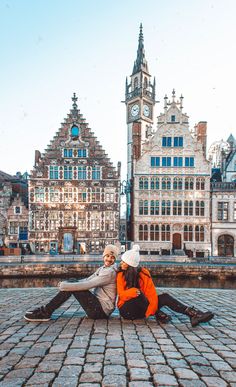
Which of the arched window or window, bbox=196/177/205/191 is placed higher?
the arched window

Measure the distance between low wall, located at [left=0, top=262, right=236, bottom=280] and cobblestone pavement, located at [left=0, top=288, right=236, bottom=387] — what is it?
1912 cm

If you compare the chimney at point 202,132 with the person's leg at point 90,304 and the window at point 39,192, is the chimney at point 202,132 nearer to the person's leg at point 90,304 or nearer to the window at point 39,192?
the window at point 39,192

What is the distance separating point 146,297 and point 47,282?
18.5m

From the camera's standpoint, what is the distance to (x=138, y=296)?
17.9 ft

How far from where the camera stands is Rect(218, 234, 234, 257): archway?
34719 millimetres

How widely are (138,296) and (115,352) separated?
1.19m

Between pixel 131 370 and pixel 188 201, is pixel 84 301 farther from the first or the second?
pixel 188 201

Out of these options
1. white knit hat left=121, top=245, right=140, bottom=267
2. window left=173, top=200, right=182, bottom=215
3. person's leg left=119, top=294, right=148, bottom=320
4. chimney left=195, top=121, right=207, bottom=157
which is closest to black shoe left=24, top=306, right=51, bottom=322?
person's leg left=119, top=294, right=148, bottom=320

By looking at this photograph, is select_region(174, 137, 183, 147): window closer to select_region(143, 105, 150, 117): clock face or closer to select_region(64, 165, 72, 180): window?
select_region(64, 165, 72, 180): window

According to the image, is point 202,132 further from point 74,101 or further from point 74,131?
point 74,101

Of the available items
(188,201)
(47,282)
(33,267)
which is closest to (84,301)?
(47,282)

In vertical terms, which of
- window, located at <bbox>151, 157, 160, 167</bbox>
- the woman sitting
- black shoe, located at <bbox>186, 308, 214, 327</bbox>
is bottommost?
black shoe, located at <bbox>186, 308, 214, 327</bbox>

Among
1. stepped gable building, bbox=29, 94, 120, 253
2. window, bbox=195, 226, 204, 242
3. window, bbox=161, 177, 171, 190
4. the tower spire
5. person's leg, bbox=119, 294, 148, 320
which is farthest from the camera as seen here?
the tower spire

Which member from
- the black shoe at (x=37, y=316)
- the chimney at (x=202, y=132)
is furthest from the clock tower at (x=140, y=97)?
the black shoe at (x=37, y=316)
